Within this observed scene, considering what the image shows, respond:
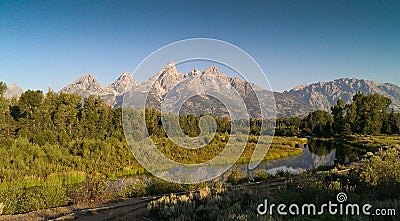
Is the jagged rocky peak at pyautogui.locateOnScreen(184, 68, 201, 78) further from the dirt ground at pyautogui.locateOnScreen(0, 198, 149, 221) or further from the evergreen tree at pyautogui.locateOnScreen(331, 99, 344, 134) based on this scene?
the evergreen tree at pyautogui.locateOnScreen(331, 99, 344, 134)

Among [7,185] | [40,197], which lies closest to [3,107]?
[7,185]

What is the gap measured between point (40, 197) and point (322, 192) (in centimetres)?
1322

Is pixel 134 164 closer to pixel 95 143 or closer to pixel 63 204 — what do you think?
pixel 95 143

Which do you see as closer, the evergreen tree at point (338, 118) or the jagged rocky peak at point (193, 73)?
the jagged rocky peak at point (193, 73)

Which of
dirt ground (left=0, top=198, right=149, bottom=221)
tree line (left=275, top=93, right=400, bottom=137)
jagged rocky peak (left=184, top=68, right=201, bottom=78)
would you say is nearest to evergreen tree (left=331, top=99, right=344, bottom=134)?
tree line (left=275, top=93, right=400, bottom=137)
